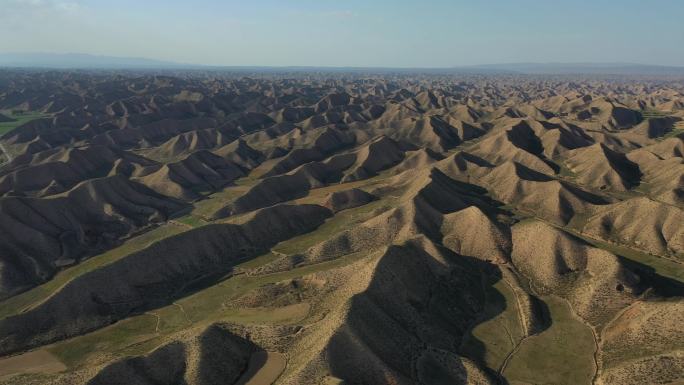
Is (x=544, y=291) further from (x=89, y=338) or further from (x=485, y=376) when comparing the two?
(x=89, y=338)

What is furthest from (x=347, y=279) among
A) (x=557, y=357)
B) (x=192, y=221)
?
(x=192, y=221)

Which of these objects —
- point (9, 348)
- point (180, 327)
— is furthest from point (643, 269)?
point (9, 348)

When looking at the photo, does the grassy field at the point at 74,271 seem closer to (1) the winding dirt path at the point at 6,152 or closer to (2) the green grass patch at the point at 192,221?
(2) the green grass patch at the point at 192,221

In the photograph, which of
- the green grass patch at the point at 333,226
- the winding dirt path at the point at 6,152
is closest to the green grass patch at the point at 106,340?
the green grass patch at the point at 333,226

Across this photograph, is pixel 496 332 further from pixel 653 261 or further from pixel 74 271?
pixel 74 271

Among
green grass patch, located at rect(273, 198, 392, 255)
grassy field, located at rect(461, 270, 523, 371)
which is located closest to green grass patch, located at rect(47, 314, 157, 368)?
green grass patch, located at rect(273, 198, 392, 255)

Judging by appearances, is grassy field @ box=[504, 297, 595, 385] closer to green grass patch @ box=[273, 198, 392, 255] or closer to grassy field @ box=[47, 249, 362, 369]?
grassy field @ box=[47, 249, 362, 369]
